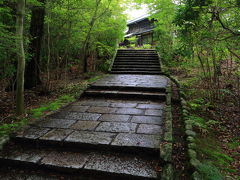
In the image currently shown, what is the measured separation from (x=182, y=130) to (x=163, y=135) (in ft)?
1.51

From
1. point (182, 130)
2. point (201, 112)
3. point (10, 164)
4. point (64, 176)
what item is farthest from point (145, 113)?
point (10, 164)

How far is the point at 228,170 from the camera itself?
2.08 m

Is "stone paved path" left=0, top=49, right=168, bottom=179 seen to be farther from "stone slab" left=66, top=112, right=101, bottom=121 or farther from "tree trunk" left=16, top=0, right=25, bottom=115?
"tree trunk" left=16, top=0, right=25, bottom=115

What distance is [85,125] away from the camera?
3285 mm

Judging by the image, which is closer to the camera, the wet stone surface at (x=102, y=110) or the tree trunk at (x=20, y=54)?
the tree trunk at (x=20, y=54)

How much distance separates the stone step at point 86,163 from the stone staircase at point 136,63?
7.21m

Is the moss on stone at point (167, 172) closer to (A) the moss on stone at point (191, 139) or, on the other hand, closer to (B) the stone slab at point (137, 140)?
(B) the stone slab at point (137, 140)

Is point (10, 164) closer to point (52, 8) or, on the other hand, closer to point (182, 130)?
point (182, 130)

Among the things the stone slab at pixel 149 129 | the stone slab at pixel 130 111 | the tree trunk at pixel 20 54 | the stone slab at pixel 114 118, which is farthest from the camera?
the stone slab at pixel 130 111

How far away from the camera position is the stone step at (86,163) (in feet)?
6.88

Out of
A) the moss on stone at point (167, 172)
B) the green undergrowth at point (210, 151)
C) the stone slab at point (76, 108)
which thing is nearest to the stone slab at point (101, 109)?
the stone slab at point (76, 108)

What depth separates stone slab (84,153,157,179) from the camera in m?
2.07

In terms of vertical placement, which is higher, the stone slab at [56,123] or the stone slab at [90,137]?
the stone slab at [56,123]

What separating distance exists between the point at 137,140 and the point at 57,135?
1404 millimetres
